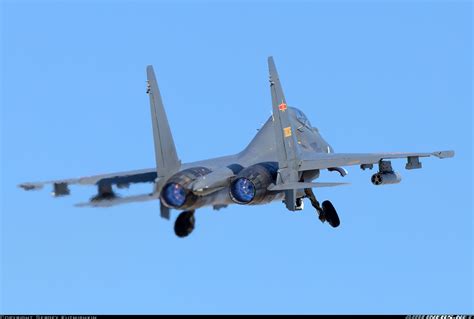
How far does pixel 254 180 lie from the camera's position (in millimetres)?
47094

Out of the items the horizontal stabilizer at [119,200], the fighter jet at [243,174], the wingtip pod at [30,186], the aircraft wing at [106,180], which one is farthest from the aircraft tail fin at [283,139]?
the wingtip pod at [30,186]

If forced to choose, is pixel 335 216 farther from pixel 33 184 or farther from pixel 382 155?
pixel 33 184

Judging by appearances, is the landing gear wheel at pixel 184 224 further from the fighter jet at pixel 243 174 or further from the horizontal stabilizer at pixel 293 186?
the horizontal stabilizer at pixel 293 186

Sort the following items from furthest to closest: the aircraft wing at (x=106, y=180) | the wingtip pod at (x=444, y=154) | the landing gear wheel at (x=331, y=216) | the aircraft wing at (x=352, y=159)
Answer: the landing gear wheel at (x=331, y=216), the wingtip pod at (x=444, y=154), the aircraft wing at (x=352, y=159), the aircraft wing at (x=106, y=180)

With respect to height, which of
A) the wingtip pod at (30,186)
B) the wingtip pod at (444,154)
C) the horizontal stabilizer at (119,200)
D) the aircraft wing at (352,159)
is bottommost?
the horizontal stabilizer at (119,200)

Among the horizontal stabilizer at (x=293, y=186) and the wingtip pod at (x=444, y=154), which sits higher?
the wingtip pod at (x=444, y=154)

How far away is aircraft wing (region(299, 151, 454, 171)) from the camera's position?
49.5 meters

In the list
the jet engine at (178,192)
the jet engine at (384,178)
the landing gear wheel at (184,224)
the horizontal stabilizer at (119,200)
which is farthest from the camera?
the jet engine at (384,178)

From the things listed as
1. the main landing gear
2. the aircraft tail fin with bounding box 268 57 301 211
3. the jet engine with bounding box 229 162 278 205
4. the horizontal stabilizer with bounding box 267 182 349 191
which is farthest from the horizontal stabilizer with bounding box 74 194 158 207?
the main landing gear

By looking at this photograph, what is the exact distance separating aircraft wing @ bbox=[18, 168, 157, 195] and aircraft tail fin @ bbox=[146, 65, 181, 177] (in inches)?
70.4

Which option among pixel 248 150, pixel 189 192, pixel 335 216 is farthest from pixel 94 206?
pixel 335 216

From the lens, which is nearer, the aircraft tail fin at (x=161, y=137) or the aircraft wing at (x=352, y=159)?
the aircraft tail fin at (x=161, y=137)

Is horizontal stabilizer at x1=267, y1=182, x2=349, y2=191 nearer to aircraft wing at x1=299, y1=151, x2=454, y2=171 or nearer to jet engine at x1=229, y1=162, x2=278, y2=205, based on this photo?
jet engine at x1=229, y1=162, x2=278, y2=205

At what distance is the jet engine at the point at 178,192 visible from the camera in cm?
4516
